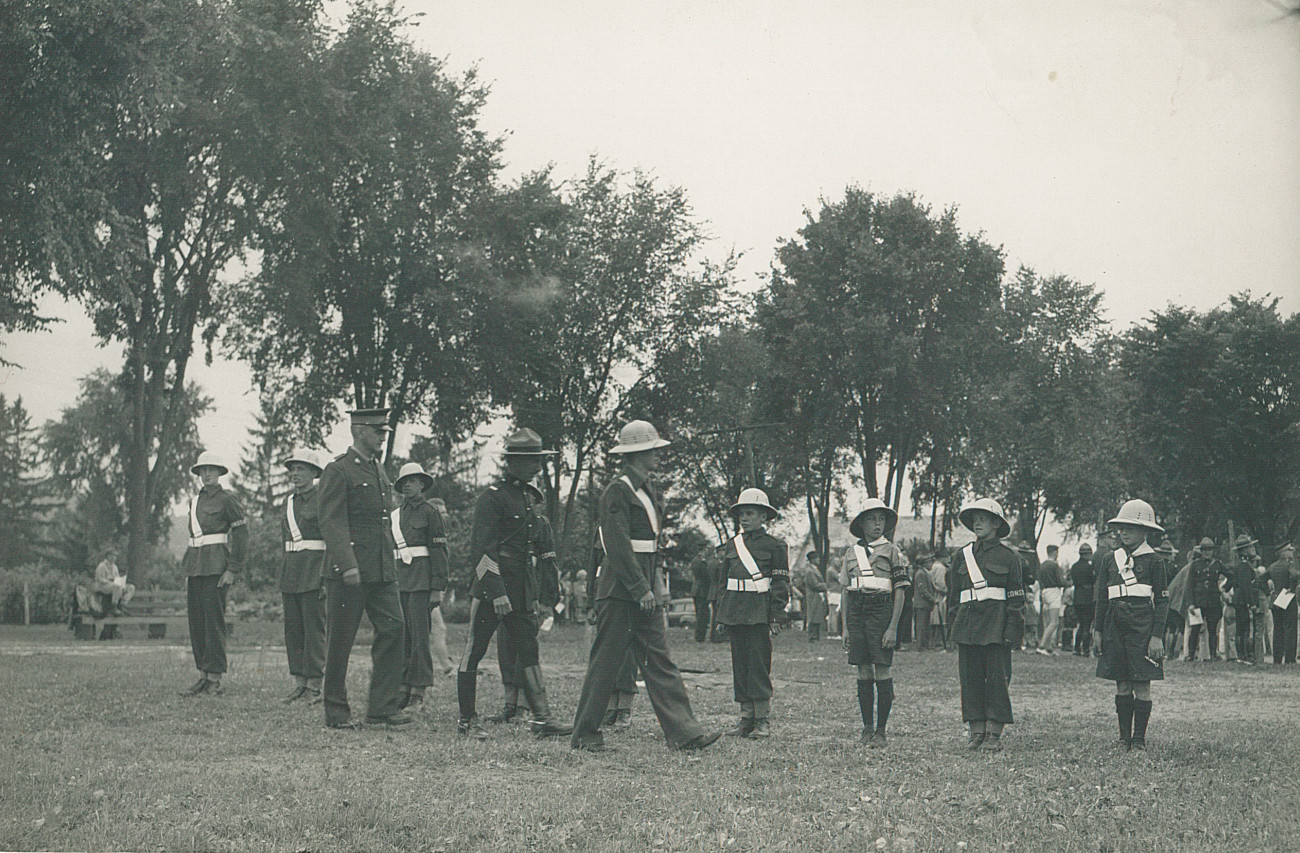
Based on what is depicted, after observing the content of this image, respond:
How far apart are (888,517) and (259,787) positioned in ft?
17.0

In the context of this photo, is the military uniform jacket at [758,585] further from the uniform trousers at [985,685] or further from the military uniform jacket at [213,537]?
the military uniform jacket at [213,537]

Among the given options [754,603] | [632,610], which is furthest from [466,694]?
[754,603]

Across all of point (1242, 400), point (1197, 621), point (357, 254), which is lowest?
point (1197, 621)

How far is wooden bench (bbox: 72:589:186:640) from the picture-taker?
22797mm

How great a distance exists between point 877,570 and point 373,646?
12.9 feet

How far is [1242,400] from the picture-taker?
14.6m

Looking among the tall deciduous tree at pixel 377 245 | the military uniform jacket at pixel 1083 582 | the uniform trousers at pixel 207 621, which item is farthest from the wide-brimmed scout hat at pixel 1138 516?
the tall deciduous tree at pixel 377 245

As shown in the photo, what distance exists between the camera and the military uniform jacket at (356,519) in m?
9.29

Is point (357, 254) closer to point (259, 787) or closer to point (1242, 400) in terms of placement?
point (1242, 400)

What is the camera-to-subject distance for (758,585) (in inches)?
380

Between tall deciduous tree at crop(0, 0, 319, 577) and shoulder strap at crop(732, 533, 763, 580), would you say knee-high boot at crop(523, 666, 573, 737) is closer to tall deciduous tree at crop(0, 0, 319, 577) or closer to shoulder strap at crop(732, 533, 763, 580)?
shoulder strap at crop(732, 533, 763, 580)

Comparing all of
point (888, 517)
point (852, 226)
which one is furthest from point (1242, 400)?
point (852, 226)

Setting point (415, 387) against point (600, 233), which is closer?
point (415, 387)

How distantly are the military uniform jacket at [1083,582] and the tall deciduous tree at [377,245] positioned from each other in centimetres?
1333
